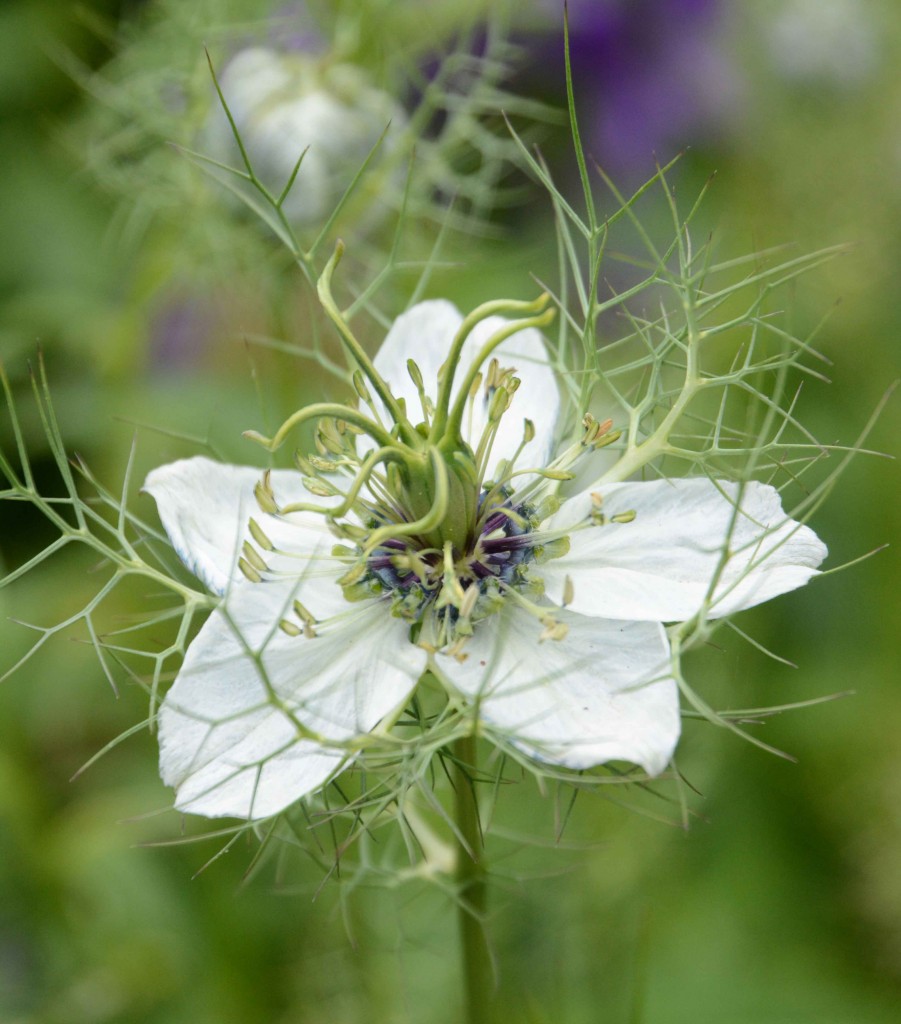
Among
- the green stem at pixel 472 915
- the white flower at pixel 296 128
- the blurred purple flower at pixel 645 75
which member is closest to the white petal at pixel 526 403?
the green stem at pixel 472 915

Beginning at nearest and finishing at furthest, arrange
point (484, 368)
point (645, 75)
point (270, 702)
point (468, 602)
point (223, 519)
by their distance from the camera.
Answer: point (270, 702) → point (468, 602) → point (223, 519) → point (484, 368) → point (645, 75)

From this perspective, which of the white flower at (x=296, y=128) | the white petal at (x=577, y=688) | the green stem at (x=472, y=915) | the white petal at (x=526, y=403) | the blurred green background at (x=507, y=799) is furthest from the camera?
the white flower at (x=296, y=128)

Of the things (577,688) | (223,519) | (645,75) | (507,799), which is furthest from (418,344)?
(645,75)

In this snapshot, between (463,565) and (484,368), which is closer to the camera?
(463,565)

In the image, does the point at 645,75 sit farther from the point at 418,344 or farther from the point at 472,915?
the point at 472,915

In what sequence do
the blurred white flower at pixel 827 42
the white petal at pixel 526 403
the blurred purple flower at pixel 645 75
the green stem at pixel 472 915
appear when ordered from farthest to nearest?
the blurred purple flower at pixel 645 75, the blurred white flower at pixel 827 42, the white petal at pixel 526 403, the green stem at pixel 472 915

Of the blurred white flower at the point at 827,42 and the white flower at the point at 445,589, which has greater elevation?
the white flower at the point at 445,589

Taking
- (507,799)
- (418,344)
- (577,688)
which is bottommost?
(507,799)

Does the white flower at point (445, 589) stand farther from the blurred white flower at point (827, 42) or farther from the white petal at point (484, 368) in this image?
the blurred white flower at point (827, 42)
